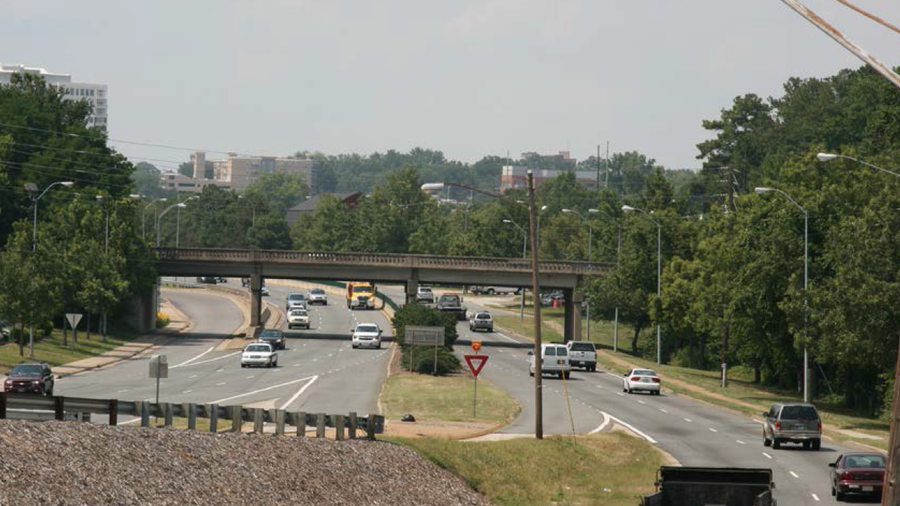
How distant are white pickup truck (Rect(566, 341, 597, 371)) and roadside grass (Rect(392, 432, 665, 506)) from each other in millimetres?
44493

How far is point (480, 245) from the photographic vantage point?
568ft

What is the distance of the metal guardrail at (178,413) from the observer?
2712 centimetres

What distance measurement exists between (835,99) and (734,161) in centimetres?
1755

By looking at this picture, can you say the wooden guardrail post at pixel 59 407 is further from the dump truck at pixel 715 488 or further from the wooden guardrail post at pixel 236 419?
the dump truck at pixel 715 488

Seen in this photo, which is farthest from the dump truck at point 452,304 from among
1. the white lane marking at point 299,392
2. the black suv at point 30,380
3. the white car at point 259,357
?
the black suv at point 30,380

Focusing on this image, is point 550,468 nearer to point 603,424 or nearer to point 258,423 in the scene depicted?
point 258,423

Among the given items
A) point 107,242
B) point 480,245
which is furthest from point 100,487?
point 480,245

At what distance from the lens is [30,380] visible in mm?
55000

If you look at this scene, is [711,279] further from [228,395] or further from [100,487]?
[100,487]

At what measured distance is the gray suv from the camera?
47.2 metres

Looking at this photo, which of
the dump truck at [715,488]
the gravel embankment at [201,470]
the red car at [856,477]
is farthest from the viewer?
the red car at [856,477]

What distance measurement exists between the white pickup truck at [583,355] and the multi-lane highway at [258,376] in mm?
12461

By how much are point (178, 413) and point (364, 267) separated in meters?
88.3

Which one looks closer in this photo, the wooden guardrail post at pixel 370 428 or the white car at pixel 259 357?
the wooden guardrail post at pixel 370 428
